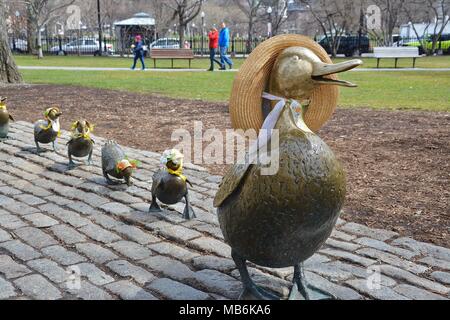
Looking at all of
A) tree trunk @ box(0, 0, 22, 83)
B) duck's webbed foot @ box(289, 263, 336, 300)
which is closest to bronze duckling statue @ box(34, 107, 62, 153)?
duck's webbed foot @ box(289, 263, 336, 300)

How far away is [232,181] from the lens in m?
2.96

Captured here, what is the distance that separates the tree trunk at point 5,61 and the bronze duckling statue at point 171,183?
38.1 feet

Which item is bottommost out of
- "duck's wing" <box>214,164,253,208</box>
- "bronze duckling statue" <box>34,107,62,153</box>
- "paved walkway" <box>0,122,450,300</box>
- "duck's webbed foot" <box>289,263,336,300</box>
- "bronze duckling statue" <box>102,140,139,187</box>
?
"paved walkway" <box>0,122,450,300</box>

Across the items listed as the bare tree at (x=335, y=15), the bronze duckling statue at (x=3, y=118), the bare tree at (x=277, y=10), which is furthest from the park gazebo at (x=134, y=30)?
the bronze duckling statue at (x=3, y=118)

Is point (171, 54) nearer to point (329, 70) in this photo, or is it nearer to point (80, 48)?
point (80, 48)

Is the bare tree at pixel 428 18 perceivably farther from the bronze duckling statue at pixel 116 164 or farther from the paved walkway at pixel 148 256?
the paved walkway at pixel 148 256

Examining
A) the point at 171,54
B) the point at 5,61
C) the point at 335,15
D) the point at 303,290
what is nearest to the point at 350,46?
the point at 335,15

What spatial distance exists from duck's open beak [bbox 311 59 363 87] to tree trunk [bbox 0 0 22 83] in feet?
44.6

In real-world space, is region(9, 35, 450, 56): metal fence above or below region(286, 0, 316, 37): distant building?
A: below

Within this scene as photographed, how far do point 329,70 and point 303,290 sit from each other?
1347 millimetres

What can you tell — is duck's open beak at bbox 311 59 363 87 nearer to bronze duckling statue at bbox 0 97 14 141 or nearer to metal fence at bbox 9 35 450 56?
bronze duckling statue at bbox 0 97 14 141

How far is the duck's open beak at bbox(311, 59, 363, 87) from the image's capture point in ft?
8.74

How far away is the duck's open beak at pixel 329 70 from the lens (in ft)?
8.74
